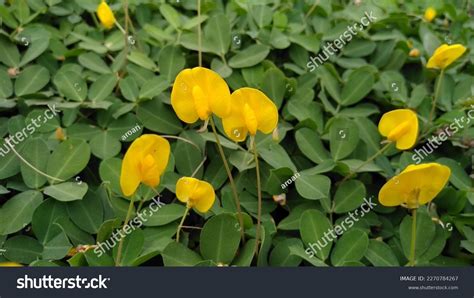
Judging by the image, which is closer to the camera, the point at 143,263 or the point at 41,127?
the point at 143,263

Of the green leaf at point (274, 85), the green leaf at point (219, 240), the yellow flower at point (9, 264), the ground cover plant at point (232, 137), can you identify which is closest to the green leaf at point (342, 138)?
the ground cover plant at point (232, 137)

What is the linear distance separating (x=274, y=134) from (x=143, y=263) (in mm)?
271

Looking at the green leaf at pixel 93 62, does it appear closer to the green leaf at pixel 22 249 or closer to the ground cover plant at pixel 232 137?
the ground cover plant at pixel 232 137

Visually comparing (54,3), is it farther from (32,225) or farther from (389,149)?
(389,149)

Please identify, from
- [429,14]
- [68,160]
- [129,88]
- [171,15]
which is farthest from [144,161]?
[429,14]

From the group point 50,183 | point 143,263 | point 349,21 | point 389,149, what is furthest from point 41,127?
point 349,21

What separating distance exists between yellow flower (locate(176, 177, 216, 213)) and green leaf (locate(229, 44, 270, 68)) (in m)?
0.34

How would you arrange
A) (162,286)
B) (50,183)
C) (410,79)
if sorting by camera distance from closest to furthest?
1. (162,286)
2. (50,183)
3. (410,79)

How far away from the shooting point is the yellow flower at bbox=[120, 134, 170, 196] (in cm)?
65

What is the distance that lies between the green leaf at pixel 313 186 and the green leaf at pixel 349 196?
0.9 inches

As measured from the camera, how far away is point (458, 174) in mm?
863

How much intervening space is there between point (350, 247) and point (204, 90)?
0.86 ft

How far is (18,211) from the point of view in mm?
747

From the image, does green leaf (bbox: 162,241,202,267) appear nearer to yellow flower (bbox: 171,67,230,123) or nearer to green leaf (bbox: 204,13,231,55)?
yellow flower (bbox: 171,67,230,123)
